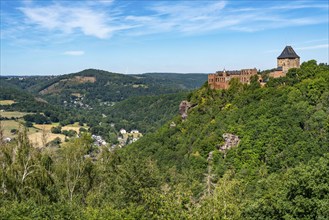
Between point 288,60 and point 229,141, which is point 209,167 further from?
point 288,60

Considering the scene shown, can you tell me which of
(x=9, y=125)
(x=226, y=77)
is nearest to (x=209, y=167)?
(x=226, y=77)

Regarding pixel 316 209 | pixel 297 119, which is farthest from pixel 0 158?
pixel 297 119

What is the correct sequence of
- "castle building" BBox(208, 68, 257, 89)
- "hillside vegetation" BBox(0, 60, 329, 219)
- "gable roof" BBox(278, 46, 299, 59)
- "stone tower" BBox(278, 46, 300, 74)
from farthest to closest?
"castle building" BBox(208, 68, 257, 89)
"gable roof" BBox(278, 46, 299, 59)
"stone tower" BBox(278, 46, 300, 74)
"hillside vegetation" BBox(0, 60, 329, 219)

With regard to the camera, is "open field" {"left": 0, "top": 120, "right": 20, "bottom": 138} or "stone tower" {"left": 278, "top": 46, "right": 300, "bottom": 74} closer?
"stone tower" {"left": 278, "top": 46, "right": 300, "bottom": 74}

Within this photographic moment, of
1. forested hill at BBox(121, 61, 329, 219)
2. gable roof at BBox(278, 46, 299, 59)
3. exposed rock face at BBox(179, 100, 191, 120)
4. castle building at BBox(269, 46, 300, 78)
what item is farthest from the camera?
exposed rock face at BBox(179, 100, 191, 120)

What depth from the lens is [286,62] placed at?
89.9 m

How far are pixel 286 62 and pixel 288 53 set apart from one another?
262cm

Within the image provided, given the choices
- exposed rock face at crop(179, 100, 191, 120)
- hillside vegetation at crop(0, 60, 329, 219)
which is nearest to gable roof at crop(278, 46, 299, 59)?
hillside vegetation at crop(0, 60, 329, 219)

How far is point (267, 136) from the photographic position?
6919 cm

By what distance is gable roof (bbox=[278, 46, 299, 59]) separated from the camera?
90312 millimetres

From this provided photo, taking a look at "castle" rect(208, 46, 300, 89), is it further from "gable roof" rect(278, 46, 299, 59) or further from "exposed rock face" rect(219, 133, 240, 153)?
"exposed rock face" rect(219, 133, 240, 153)

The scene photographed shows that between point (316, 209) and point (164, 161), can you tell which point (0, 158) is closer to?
point (316, 209)

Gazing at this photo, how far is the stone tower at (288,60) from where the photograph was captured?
89750 mm

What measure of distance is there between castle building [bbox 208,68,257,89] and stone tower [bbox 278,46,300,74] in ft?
20.9
